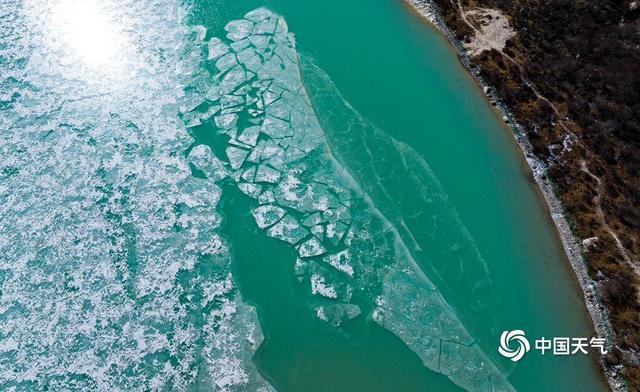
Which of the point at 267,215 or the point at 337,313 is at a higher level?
the point at 337,313

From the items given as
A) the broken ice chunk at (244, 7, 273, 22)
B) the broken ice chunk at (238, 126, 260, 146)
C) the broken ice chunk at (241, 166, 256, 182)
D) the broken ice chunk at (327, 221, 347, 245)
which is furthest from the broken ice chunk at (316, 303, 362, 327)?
the broken ice chunk at (244, 7, 273, 22)

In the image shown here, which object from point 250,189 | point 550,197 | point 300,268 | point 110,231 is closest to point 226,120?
point 250,189

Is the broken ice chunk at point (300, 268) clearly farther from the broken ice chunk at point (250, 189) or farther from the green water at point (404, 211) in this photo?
the broken ice chunk at point (250, 189)

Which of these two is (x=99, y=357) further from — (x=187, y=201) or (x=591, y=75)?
(x=591, y=75)

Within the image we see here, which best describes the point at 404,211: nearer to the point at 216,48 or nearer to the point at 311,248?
the point at 311,248

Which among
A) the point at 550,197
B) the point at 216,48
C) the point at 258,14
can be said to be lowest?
the point at 216,48

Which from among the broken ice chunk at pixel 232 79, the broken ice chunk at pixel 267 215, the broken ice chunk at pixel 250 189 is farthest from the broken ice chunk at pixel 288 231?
the broken ice chunk at pixel 232 79

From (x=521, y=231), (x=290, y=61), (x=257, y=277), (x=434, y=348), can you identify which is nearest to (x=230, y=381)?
(x=257, y=277)
